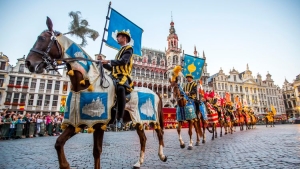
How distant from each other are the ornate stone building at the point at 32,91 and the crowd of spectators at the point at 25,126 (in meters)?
16.3

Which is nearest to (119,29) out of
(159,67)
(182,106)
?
(182,106)

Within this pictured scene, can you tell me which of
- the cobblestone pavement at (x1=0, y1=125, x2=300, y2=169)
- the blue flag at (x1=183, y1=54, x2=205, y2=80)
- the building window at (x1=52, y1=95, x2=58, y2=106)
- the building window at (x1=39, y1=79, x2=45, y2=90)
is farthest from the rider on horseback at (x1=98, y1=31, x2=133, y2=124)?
the building window at (x1=39, y1=79, x2=45, y2=90)

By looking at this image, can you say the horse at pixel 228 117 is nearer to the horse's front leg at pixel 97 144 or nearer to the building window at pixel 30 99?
the horse's front leg at pixel 97 144

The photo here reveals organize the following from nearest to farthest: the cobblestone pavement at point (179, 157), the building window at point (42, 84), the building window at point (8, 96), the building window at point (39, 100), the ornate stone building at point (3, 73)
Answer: the cobblestone pavement at point (179, 157), the ornate stone building at point (3, 73), the building window at point (8, 96), the building window at point (39, 100), the building window at point (42, 84)

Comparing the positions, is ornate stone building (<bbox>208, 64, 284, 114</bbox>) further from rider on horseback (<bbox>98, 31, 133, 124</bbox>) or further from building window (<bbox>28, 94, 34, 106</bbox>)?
rider on horseback (<bbox>98, 31, 133, 124</bbox>)

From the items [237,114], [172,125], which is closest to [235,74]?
[172,125]

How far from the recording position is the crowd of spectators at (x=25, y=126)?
524 inches

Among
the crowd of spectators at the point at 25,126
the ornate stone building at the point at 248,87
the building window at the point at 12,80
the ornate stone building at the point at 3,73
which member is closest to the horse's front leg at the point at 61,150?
the crowd of spectators at the point at 25,126

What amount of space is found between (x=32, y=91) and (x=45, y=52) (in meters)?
40.5

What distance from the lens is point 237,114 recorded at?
18.9m

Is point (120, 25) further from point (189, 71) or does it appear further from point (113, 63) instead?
point (189, 71)

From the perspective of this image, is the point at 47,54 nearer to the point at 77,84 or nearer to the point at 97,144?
the point at 77,84

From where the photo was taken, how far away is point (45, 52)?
3057mm

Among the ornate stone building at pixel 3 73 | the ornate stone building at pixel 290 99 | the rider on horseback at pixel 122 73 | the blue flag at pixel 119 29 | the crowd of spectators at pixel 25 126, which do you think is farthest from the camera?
the ornate stone building at pixel 290 99
